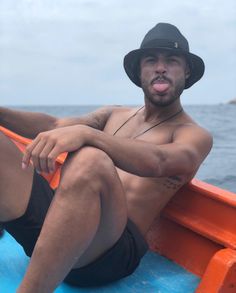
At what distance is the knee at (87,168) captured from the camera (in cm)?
204

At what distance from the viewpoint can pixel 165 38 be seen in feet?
9.17

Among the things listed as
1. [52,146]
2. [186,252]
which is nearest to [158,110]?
[186,252]

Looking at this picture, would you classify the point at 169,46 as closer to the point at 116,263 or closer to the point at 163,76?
the point at 163,76

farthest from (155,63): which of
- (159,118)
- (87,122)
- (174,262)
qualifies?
(174,262)

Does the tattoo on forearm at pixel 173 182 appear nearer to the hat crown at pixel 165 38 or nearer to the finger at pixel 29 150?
the hat crown at pixel 165 38

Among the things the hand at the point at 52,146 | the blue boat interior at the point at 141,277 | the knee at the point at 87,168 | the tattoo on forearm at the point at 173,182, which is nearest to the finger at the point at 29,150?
the hand at the point at 52,146

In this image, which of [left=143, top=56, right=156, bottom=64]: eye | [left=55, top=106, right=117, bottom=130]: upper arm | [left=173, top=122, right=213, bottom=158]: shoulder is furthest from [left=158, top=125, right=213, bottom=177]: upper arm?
[left=55, top=106, right=117, bottom=130]: upper arm

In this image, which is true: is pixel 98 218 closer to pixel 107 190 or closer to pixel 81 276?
pixel 107 190

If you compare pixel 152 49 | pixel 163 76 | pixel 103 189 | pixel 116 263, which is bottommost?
pixel 116 263

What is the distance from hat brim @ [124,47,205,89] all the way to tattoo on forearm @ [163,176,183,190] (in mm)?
576

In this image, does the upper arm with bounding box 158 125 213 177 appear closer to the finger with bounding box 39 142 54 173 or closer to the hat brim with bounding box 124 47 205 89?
the hat brim with bounding box 124 47 205 89

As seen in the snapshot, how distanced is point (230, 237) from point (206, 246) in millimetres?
189

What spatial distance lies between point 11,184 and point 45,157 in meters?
0.40

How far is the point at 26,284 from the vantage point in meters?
1.99
